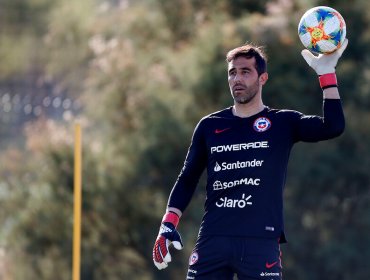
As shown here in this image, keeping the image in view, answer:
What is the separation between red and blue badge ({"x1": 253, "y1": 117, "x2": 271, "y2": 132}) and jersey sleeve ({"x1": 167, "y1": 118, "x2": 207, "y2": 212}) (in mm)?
349

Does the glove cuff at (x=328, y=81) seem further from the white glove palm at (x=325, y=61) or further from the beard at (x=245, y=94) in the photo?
the beard at (x=245, y=94)

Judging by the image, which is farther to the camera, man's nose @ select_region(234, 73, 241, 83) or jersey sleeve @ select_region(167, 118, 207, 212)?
jersey sleeve @ select_region(167, 118, 207, 212)

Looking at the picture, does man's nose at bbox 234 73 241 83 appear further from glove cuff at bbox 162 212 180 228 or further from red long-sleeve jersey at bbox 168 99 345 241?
glove cuff at bbox 162 212 180 228

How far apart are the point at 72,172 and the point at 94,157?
67 cm

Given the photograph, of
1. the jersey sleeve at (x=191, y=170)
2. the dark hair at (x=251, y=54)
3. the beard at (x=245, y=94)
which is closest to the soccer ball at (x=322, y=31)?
the dark hair at (x=251, y=54)

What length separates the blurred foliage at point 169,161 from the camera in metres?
17.1

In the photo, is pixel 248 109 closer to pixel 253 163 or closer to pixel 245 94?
pixel 245 94

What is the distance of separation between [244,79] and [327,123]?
599 millimetres

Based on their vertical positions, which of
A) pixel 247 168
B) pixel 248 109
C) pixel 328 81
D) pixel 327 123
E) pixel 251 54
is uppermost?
pixel 251 54

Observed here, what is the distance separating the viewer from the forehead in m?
6.35

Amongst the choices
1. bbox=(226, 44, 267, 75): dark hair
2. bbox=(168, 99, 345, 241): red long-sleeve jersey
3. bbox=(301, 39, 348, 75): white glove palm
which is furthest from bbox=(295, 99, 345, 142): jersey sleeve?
bbox=(226, 44, 267, 75): dark hair

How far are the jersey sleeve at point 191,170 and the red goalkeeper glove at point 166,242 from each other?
10 cm

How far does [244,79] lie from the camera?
20.7ft

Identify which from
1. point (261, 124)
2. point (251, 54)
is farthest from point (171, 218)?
point (251, 54)
